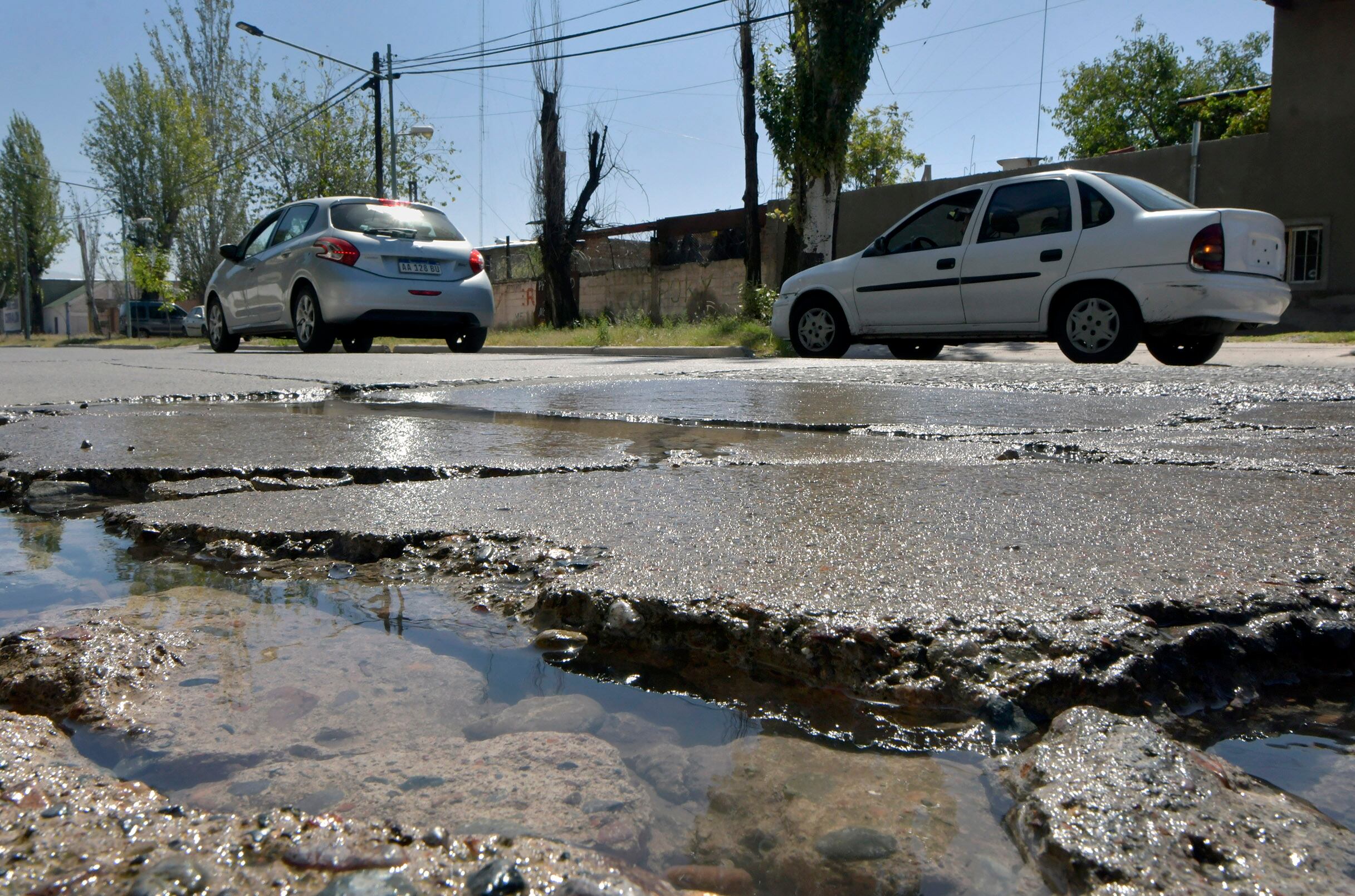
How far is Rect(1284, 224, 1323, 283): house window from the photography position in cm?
1439

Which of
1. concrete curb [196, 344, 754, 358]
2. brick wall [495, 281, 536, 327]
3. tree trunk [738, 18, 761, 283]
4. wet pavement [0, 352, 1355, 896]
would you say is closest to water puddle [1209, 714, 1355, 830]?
wet pavement [0, 352, 1355, 896]

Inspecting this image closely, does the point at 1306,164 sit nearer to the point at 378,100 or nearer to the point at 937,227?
the point at 937,227

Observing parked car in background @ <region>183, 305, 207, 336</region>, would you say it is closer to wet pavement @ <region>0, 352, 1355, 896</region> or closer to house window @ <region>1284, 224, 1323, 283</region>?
house window @ <region>1284, 224, 1323, 283</region>

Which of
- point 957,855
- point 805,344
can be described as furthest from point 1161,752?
point 805,344

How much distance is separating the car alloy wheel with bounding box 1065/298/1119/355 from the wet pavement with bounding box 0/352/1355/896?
15.2 ft

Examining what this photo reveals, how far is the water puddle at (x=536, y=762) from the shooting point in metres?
0.99

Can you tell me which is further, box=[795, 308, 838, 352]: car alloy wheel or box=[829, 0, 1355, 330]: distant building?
box=[829, 0, 1355, 330]: distant building

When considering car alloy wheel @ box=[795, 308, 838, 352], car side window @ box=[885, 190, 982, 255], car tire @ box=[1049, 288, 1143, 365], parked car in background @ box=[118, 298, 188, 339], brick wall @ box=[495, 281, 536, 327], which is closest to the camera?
car tire @ box=[1049, 288, 1143, 365]

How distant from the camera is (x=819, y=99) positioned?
1428 cm

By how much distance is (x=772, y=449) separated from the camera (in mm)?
3287

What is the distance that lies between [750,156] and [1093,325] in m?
13.1

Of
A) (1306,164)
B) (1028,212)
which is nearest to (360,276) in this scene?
(1028,212)

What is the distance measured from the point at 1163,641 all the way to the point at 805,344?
8.52m

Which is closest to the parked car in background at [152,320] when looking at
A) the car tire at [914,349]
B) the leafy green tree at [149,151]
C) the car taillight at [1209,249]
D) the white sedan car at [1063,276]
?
the leafy green tree at [149,151]
